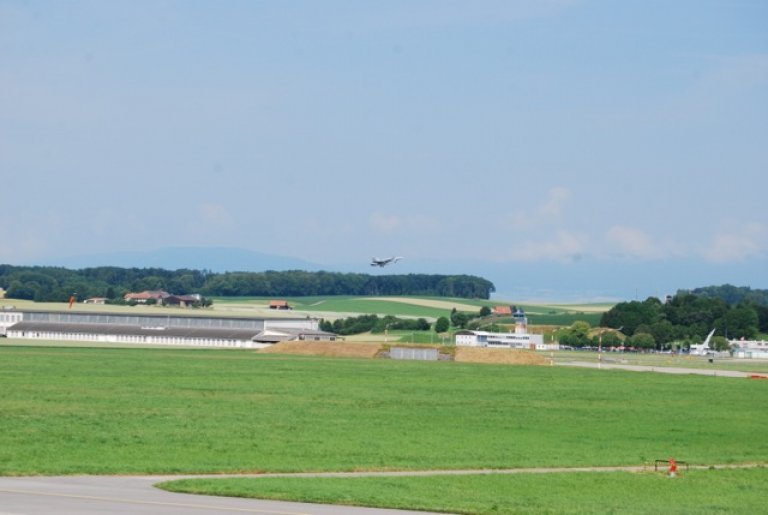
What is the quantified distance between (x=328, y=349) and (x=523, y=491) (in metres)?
104

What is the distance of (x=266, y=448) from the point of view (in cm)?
4488

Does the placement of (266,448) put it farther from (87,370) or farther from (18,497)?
(87,370)

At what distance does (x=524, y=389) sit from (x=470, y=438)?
3258cm

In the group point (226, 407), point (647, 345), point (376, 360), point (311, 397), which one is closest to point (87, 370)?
point (311, 397)

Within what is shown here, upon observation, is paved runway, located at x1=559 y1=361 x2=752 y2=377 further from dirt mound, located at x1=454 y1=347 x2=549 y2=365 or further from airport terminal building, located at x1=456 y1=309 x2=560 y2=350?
airport terminal building, located at x1=456 y1=309 x2=560 y2=350

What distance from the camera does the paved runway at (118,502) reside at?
96.6ft

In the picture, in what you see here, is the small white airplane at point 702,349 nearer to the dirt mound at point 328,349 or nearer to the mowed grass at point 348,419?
the dirt mound at point 328,349

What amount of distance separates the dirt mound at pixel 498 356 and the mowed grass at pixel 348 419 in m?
27.8

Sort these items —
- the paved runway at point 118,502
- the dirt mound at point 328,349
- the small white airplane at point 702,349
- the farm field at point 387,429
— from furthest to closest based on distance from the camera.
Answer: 1. the small white airplane at point 702,349
2. the dirt mound at point 328,349
3. the farm field at point 387,429
4. the paved runway at point 118,502

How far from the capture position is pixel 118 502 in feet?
101

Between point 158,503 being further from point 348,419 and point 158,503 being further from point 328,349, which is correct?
point 328,349

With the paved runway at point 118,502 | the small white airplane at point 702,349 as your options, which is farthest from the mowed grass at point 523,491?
the small white airplane at point 702,349

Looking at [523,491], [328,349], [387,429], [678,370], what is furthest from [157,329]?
[523,491]

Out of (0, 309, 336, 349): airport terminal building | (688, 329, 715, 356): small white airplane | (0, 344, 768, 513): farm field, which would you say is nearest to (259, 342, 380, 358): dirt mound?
(0, 309, 336, 349): airport terminal building
